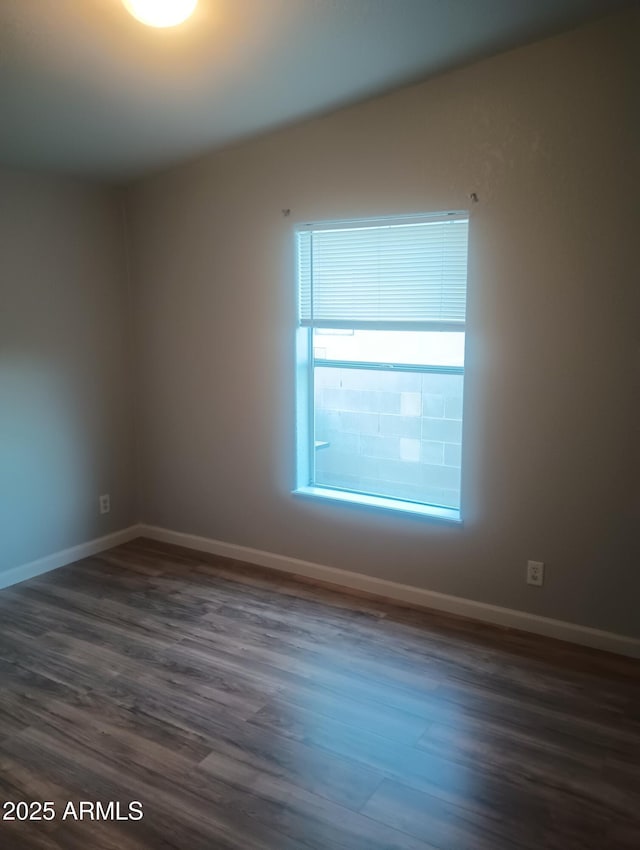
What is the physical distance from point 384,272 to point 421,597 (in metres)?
1.71

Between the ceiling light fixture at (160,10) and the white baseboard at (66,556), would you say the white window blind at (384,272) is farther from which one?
the white baseboard at (66,556)

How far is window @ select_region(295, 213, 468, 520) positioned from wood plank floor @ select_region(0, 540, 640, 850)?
70 cm

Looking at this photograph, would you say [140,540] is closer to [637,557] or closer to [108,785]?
[108,785]

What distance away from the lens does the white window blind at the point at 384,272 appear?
313 cm

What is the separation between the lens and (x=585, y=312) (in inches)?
111

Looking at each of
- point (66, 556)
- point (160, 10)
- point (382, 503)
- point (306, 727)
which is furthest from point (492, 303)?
point (66, 556)

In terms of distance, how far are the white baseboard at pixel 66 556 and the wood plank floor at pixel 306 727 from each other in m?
0.24

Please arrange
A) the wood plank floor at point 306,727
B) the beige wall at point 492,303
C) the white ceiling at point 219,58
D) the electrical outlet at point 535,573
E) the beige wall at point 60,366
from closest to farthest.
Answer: the wood plank floor at point 306,727 → the white ceiling at point 219,58 → the beige wall at point 492,303 → the electrical outlet at point 535,573 → the beige wall at point 60,366

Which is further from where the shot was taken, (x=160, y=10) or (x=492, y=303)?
(x=492, y=303)

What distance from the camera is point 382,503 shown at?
11.5 ft

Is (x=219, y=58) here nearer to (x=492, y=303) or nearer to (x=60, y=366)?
(x=492, y=303)

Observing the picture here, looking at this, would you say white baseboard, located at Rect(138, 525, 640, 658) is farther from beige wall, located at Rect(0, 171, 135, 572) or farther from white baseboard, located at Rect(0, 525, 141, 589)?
beige wall, located at Rect(0, 171, 135, 572)

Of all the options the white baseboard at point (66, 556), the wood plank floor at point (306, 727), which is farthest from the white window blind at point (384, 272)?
the white baseboard at point (66, 556)

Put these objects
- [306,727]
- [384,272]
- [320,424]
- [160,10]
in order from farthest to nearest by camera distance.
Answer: [320,424] → [384,272] → [306,727] → [160,10]
